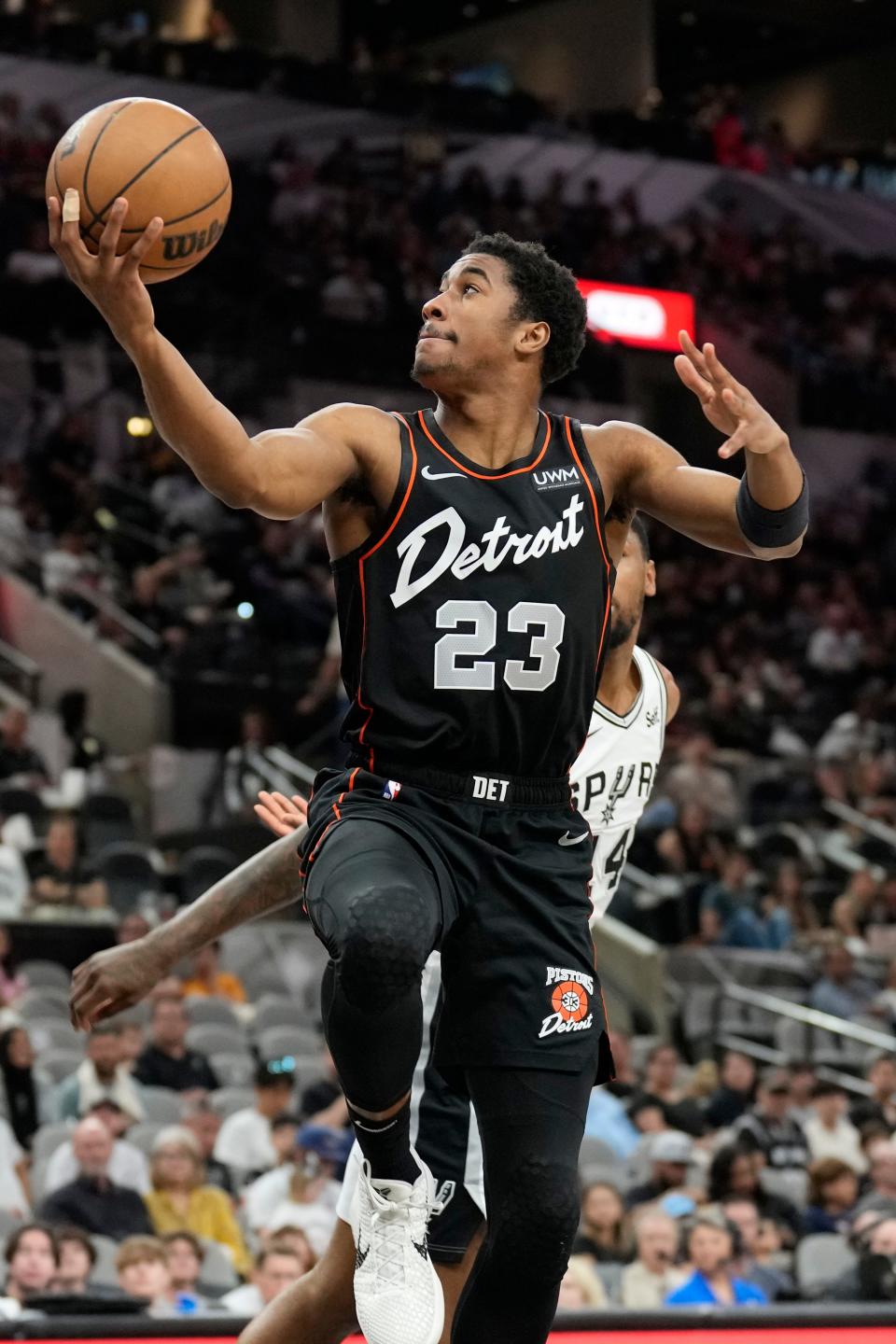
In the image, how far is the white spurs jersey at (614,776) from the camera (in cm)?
435

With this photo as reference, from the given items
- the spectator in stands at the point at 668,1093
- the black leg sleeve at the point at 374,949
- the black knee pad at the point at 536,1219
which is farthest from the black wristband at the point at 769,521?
the spectator in stands at the point at 668,1093

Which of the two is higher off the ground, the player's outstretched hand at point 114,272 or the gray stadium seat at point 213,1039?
the player's outstretched hand at point 114,272

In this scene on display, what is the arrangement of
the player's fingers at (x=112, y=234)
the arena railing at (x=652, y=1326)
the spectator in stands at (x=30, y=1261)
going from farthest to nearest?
the spectator in stands at (x=30, y=1261) < the arena railing at (x=652, y=1326) < the player's fingers at (x=112, y=234)

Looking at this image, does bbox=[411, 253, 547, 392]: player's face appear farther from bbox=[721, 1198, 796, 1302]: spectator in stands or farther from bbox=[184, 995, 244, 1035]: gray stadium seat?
bbox=[184, 995, 244, 1035]: gray stadium seat

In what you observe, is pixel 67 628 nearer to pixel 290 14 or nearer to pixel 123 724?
pixel 123 724

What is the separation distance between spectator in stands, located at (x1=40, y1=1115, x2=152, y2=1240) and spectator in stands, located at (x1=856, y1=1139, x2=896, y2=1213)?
3.06m

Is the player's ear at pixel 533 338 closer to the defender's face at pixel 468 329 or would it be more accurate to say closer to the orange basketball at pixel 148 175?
the defender's face at pixel 468 329

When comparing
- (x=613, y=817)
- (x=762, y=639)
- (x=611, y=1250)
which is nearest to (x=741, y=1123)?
(x=611, y=1250)

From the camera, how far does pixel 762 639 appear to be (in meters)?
18.1

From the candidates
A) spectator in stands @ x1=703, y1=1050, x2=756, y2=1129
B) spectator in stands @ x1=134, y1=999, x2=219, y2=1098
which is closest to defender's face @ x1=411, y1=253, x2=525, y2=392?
spectator in stands @ x1=134, y1=999, x2=219, y2=1098

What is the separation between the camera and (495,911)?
10.9ft

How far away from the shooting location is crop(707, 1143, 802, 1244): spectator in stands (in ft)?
28.0

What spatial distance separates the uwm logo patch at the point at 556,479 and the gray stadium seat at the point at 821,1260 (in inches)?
211

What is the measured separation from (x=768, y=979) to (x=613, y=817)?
7943 mm
